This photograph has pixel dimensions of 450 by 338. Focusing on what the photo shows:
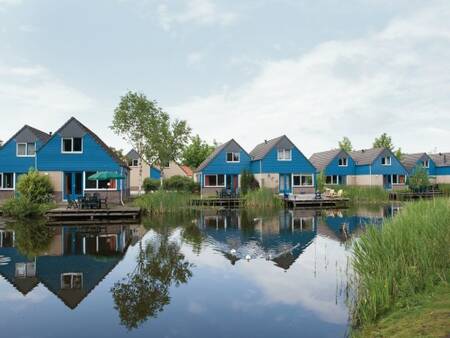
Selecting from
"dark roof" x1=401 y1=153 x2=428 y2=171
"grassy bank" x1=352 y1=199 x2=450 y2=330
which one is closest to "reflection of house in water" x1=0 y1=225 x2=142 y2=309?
"grassy bank" x1=352 y1=199 x2=450 y2=330

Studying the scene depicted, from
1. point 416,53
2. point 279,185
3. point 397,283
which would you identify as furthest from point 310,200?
point 397,283

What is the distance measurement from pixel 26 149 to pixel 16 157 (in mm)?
1078

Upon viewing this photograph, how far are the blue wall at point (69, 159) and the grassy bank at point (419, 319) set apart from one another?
28508 mm

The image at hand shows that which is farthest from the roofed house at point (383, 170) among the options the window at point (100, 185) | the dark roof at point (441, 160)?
the window at point (100, 185)

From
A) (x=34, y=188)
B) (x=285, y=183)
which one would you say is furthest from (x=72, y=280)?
(x=285, y=183)

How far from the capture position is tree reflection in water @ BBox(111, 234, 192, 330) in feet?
28.0

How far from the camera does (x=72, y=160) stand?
1252 inches

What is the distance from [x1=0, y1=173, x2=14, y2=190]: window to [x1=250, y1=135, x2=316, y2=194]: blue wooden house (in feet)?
82.2

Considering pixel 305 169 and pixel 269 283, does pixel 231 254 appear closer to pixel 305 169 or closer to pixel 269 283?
pixel 269 283

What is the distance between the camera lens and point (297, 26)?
63.0ft

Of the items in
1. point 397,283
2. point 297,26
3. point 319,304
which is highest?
point 297,26

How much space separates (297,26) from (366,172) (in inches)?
1629

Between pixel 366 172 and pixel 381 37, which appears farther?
pixel 366 172

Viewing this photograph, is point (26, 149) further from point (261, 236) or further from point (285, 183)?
point (285, 183)
